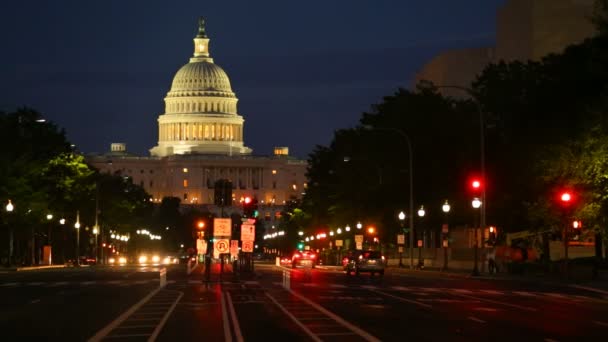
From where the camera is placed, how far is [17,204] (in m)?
94.6

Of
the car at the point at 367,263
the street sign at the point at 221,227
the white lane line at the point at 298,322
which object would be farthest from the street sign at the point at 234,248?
the white lane line at the point at 298,322

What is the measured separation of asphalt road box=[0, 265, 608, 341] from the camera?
2745 centimetres

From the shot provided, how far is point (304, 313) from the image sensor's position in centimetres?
3481

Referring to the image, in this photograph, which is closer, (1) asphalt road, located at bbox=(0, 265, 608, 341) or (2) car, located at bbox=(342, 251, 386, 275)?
(1) asphalt road, located at bbox=(0, 265, 608, 341)

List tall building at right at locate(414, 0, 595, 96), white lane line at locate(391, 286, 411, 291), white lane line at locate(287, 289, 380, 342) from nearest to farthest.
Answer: white lane line at locate(287, 289, 380, 342)
white lane line at locate(391, 286, 411, 291)
tall building at right at locate(414, 0, 595, 96)

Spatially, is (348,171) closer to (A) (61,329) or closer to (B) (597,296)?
(B) (597,296)

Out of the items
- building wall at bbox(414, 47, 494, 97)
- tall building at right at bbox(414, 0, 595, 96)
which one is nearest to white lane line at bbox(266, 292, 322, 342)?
tall building at right at bbox(414, 0, 595, 96)

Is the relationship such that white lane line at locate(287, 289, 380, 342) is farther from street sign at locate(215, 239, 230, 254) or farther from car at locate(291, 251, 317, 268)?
car at locate(291, 251, 317, 268)

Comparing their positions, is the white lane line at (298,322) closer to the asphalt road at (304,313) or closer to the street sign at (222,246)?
the asphalt road at (304,313)

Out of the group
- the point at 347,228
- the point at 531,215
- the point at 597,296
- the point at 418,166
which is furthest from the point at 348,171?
the point at 597,296

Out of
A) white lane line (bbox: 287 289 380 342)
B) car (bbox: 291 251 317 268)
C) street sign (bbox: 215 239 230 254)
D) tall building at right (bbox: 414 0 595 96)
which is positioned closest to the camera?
white lane line (bbox: 287 289 380 342)

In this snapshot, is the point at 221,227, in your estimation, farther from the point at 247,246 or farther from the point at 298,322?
the point at 298,322

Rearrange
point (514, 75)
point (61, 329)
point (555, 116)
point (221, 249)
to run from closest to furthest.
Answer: point (61, 329) < point (221, 249) < point (555, 116) < point (514, 75)

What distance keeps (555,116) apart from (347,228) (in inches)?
2397
